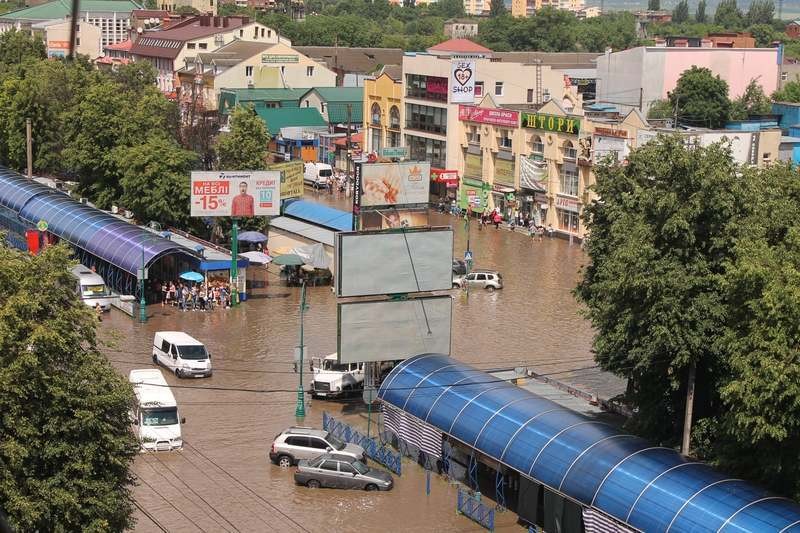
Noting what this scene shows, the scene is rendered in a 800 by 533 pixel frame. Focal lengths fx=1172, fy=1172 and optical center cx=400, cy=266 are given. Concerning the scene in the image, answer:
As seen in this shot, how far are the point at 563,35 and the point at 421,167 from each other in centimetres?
9288

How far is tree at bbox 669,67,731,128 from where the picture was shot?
58438 mm

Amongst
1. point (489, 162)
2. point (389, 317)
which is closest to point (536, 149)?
point (489, 162)

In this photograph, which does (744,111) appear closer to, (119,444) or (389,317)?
(389,317)

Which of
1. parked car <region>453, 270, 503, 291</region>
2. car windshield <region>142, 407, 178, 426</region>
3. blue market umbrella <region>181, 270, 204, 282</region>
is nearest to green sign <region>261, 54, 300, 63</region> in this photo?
parked car <region>453, 270, 503, 291</region>

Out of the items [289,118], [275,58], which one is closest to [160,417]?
[289,118]

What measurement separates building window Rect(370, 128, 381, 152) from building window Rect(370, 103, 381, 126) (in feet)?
1.11

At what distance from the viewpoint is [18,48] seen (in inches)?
2832

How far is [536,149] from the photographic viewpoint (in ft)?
148

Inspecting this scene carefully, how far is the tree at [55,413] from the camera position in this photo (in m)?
13.4

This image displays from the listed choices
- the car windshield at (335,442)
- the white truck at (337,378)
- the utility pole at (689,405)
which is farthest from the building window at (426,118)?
the utility pole at (689,405)

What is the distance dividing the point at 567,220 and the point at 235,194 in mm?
15413

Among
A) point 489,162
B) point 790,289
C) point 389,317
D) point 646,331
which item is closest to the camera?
point 790,289

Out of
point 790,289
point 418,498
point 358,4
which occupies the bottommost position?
point 418,498

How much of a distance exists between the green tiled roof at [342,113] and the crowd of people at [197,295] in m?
33.8
